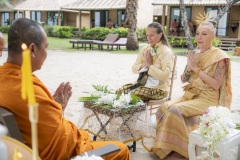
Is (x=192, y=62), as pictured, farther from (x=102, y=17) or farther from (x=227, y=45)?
(x=102, y=17)

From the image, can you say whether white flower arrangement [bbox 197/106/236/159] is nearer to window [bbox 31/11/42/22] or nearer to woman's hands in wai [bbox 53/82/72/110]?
woman's hands in wai [bbox 53/82/72/110]

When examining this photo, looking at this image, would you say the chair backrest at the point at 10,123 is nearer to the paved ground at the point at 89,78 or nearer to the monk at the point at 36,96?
the monk at the point at 36,96

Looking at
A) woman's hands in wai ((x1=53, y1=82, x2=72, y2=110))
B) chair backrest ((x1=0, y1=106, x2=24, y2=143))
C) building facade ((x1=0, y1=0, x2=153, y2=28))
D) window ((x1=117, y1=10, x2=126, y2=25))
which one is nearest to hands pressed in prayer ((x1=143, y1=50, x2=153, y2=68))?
woman's hands in wai ((x1=53, y1=82, x2=72, y2=110))

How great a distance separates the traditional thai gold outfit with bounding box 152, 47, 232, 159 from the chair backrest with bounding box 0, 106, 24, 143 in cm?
244

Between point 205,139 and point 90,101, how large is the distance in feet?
5.46

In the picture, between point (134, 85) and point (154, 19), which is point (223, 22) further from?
point (134, 85)

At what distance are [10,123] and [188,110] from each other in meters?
2.60

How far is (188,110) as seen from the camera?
3.97 m

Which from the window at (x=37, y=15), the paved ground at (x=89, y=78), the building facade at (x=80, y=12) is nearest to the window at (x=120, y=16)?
the building facade at (x=80, y=12)

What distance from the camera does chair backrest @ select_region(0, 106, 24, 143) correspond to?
1782 millimetres

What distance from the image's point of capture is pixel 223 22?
25.0 meters

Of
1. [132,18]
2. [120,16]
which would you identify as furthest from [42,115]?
[120,16]

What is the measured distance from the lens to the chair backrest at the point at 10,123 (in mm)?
1782

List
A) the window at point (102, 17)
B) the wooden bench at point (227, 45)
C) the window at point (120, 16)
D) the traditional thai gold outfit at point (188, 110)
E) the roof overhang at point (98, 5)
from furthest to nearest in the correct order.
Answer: the window at point (102, 17) → the window at point (120, 16) → the roof overhang at point (98, 5) → the wooden bench at point (227, 45) → the traditional thai gold outfit at point (188, 110)
